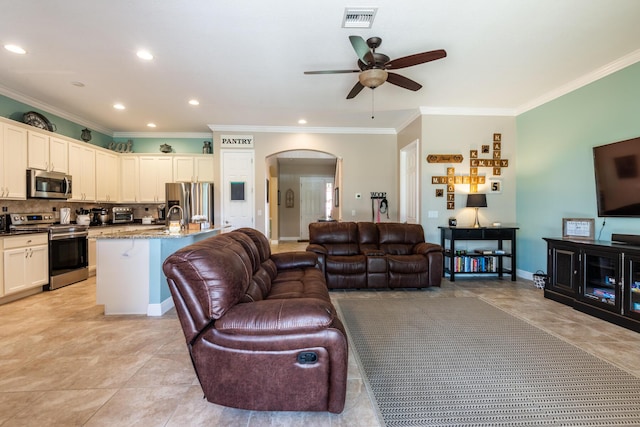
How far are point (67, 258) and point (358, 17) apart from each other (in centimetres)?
520

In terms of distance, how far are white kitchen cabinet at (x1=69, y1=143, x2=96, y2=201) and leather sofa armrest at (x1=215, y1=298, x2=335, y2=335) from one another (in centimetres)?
519

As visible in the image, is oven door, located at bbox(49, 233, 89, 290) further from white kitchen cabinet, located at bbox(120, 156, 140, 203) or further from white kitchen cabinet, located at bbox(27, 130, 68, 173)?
white kitchen cabinet, located at bbox(120, 156, 140, 203)

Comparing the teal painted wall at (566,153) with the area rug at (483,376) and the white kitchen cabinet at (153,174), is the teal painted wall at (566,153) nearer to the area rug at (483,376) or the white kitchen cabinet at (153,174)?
the area rug at (483,376)

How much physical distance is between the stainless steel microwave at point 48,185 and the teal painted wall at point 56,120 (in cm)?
92

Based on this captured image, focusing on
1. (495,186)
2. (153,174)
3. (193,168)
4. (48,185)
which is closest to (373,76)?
(495,186)

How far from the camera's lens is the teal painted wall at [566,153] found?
10.9ft

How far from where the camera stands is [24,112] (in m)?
4.42

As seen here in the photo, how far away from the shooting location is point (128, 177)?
610cm

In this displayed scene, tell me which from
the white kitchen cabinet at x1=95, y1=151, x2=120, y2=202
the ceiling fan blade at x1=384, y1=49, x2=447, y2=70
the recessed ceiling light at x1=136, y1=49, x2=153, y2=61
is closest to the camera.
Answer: the ceiling fan blade at x1=384, y1=49, x2=447, y2=70

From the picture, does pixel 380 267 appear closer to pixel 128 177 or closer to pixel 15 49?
pixel 15 49

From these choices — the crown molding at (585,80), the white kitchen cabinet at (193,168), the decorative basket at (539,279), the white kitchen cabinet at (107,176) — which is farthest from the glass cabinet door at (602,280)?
the white kitchen cabinet at (107,176)

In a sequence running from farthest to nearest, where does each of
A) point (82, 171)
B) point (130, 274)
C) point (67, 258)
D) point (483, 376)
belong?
point (82, 171) → point (67, 258) → point (130, 274) → point (483, 376)

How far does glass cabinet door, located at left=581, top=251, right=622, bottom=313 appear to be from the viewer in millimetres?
2945

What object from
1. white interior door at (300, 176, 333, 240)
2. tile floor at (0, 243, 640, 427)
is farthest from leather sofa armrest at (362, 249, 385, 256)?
white interior door at (300, 176, 333, 240)
